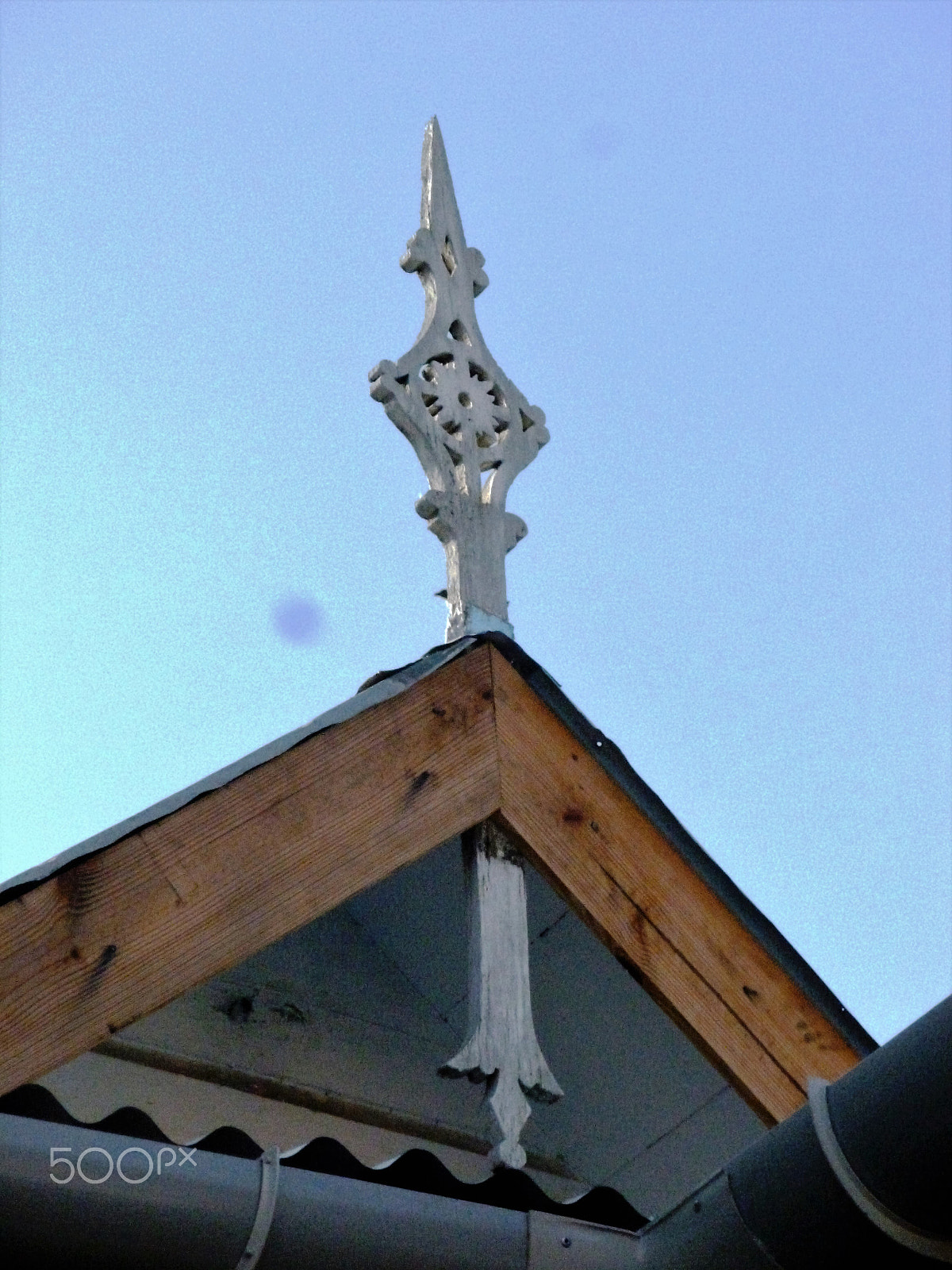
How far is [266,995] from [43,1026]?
1.49m

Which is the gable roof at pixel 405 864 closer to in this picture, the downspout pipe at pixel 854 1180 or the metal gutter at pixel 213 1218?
the metal gutter at pixel 213 1218

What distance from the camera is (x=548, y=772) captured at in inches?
141

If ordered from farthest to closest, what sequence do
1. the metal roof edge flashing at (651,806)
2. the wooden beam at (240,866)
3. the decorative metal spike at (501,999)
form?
the metal roof edge flashing at (651,806) → the decorative metal spike at (501,999) → the wooden beam at (240,866)

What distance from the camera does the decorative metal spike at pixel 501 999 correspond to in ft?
10.1

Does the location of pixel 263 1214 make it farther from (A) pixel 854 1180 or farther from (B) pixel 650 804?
(B) pixel 650 804

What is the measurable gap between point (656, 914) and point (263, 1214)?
1265 mm

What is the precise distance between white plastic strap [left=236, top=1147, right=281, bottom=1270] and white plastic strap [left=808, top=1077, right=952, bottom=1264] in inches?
33.0

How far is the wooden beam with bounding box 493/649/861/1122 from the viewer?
3.51 meters

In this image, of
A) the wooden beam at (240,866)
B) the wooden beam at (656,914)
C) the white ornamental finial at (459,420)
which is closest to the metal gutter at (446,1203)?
the wooden beam at (240,866)

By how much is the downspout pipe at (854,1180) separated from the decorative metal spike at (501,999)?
16.8 inches

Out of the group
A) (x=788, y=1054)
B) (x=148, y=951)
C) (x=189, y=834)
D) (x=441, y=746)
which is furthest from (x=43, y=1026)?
(x=788, y=1054)

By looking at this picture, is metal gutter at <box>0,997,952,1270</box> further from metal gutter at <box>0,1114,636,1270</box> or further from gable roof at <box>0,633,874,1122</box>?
gable roof at <box>0,633,874,1122</box>

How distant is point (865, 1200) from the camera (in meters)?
2.41

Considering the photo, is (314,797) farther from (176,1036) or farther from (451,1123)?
(451,1123)
